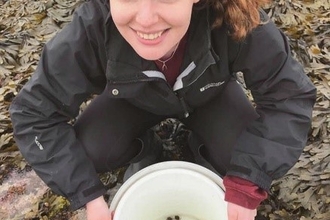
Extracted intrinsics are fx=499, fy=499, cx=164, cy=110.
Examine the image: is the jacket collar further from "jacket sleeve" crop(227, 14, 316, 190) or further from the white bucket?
the white bucket

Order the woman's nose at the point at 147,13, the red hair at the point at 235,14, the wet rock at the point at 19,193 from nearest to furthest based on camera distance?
the woman's nose at the point at 147,13
the red hair at the point at 235,14
the wet rock at the point at 19,193

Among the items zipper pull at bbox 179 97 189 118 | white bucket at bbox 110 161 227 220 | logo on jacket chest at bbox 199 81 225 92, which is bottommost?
white bucket at bbox 110 161 227 220

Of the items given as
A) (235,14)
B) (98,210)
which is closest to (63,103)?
(98,210)

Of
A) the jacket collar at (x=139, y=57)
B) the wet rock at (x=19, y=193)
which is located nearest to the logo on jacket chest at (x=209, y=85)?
the jacket collar at (x=139, y=57)

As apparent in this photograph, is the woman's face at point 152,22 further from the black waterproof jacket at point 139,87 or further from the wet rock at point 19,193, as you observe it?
the wet rock at point 19,193

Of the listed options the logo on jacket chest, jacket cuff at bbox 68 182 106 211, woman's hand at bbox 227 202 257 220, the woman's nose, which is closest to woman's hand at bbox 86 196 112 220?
jacket cuff at bbox 68 182 106 211

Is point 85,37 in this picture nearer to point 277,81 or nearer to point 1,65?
point 277,81

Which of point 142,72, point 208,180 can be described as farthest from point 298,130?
point 142,72
